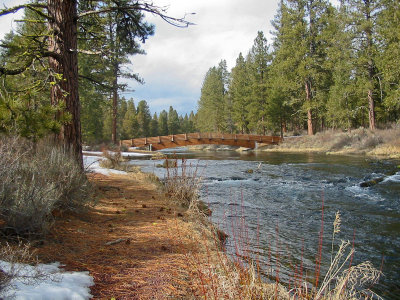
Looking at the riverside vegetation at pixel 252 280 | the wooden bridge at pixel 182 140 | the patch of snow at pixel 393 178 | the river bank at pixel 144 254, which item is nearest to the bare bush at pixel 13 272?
the river bank at pixel 144 254

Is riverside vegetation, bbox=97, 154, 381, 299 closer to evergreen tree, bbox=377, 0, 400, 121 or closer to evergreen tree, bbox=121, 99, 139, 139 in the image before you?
evergreen tree, bbox=377, 0, 400, 121

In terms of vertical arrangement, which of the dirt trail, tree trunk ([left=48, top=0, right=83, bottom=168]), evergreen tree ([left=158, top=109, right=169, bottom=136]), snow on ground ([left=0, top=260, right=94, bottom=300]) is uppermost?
evergreen tree ([left=158, top=109, right=169, bottom=136])

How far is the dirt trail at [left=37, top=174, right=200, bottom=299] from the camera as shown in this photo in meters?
2.32

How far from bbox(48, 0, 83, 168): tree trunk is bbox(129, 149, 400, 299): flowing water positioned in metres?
2.60

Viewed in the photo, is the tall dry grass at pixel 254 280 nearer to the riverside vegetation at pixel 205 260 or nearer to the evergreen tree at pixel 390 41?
the riverside vegetation at pixel 205 260

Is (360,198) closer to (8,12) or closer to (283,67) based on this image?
(8,12)

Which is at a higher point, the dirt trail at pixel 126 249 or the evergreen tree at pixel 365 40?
the evergreen tree at pixel 365 40

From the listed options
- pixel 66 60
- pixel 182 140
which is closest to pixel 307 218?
pixel 66 60

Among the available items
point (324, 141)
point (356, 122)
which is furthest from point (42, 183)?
point (356, 122)

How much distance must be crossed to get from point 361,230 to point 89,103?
2313cm

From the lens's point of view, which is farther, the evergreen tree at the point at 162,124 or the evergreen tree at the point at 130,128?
the evergreen tree at the point at 162,124

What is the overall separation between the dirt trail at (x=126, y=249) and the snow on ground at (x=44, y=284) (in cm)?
12

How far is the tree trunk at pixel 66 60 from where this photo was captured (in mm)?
5438

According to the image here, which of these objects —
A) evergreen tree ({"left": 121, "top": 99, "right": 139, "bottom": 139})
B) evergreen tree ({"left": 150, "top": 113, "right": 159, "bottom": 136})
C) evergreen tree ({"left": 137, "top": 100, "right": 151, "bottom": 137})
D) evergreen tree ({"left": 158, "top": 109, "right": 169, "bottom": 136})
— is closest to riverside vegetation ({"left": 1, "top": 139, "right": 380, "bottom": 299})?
evergreen tree ({"left": 121, "top": 99, "right": 139, "bottom": 139})
